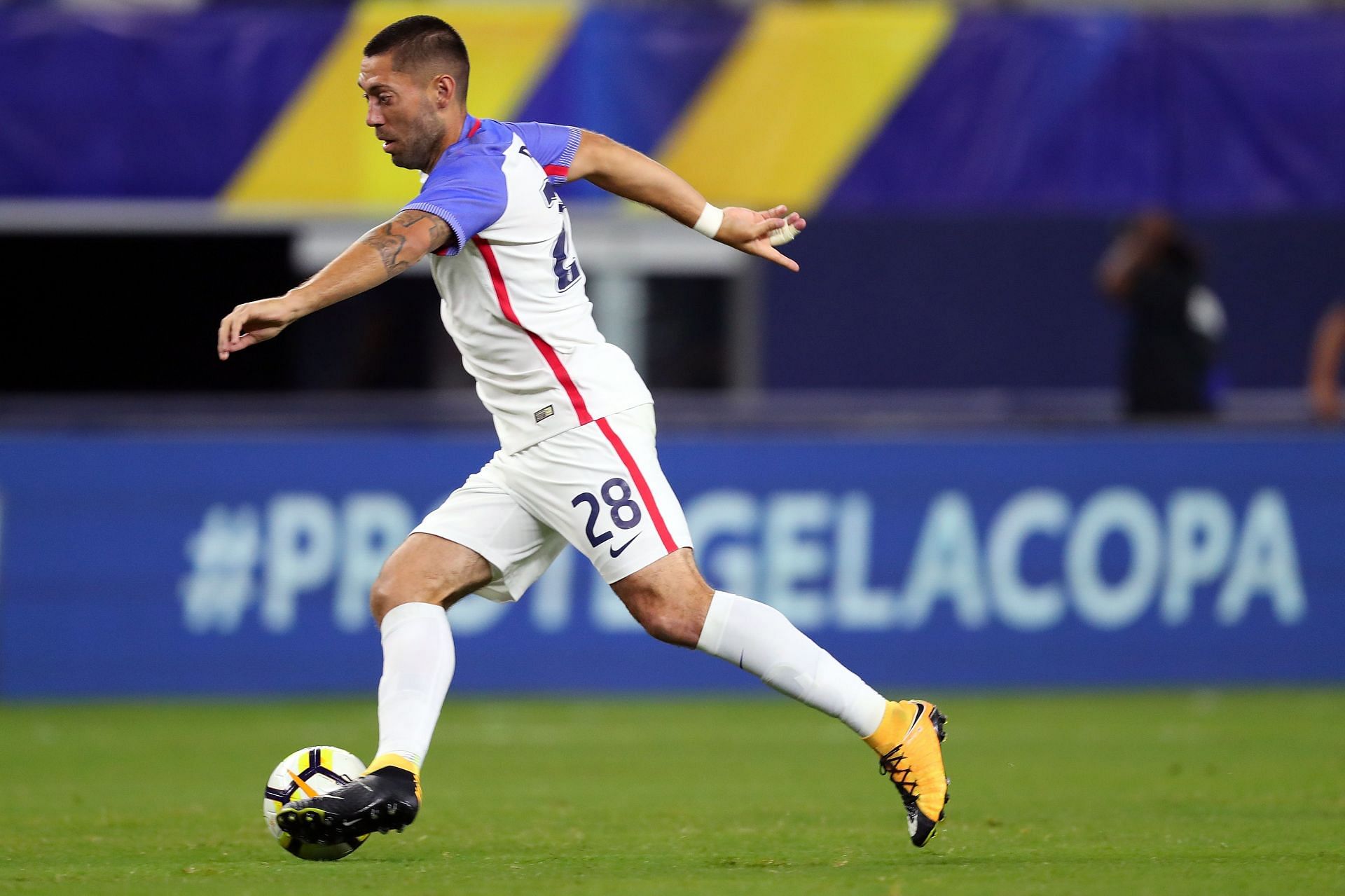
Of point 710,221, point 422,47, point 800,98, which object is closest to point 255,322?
point 422,47

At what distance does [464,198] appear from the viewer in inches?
209

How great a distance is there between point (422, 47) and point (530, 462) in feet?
3.72

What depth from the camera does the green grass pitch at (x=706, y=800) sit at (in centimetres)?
515

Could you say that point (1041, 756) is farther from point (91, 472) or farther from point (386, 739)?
point (91, 472)

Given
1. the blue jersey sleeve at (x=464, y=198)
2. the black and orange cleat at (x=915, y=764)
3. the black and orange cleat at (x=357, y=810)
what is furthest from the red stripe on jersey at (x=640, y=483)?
the black and orange cleat at (x=357, y=810)

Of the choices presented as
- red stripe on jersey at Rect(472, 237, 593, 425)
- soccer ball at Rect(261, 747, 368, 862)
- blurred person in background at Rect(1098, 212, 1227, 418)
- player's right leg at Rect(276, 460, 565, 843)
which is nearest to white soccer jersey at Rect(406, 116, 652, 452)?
red stripe on jersey at Rect(472, 237, 593, 425)

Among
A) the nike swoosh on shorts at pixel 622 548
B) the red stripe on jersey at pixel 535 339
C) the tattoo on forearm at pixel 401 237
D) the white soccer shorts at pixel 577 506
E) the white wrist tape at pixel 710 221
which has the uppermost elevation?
the white wrist tape at pixel 710 221

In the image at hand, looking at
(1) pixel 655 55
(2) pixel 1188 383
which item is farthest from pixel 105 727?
(2) pixel 1188 383

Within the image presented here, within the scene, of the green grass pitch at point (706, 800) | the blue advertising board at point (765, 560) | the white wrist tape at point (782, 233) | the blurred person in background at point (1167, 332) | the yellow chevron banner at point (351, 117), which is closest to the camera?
the green grass pitch at point (706, 800)

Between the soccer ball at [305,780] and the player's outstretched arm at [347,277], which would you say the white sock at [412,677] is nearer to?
the soccer ball at [305,780]

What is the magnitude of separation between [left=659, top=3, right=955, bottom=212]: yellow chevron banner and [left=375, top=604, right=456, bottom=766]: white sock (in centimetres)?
633

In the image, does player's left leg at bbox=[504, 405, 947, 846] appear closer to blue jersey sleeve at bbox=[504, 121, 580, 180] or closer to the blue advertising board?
blue jersey sleeve at bbox=[504, 121, 580, 180]

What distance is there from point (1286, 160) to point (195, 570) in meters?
6.47

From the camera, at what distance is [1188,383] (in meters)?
12.3
